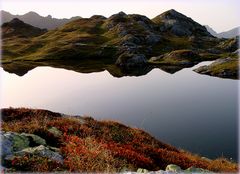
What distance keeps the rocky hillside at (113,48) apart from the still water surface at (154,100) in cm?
1568

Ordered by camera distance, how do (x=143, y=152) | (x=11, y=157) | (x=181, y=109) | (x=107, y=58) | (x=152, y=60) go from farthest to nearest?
(x=107, y=58) < (x=152, y=60) < (x=181, y=109) < (x=143, y=152) < (x=11, y=157)

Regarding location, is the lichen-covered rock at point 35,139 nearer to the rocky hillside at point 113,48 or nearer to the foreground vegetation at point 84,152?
the foreground vegetation at point 84,152

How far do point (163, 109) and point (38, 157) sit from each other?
1824 inches

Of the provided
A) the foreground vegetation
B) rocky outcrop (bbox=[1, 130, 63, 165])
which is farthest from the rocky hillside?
rocky outcrop (bbox=[1, 130, 63, 165])

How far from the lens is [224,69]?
Answer: 3925 inches

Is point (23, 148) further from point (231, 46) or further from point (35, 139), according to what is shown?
point (231, 46)

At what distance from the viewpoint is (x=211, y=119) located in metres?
50.0

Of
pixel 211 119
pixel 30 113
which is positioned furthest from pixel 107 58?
pixel 30 113

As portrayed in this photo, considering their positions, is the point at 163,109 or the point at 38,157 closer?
the point at 38,157

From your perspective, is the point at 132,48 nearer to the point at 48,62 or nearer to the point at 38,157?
the point at 48,62

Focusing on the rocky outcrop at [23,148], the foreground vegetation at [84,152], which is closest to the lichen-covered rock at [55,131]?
the foreground vegetation at [84,152]

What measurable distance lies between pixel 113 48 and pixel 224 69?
58.3m

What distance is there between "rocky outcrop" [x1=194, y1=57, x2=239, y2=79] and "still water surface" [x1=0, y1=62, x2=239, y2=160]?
3.33 meters

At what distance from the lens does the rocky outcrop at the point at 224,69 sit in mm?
96625
